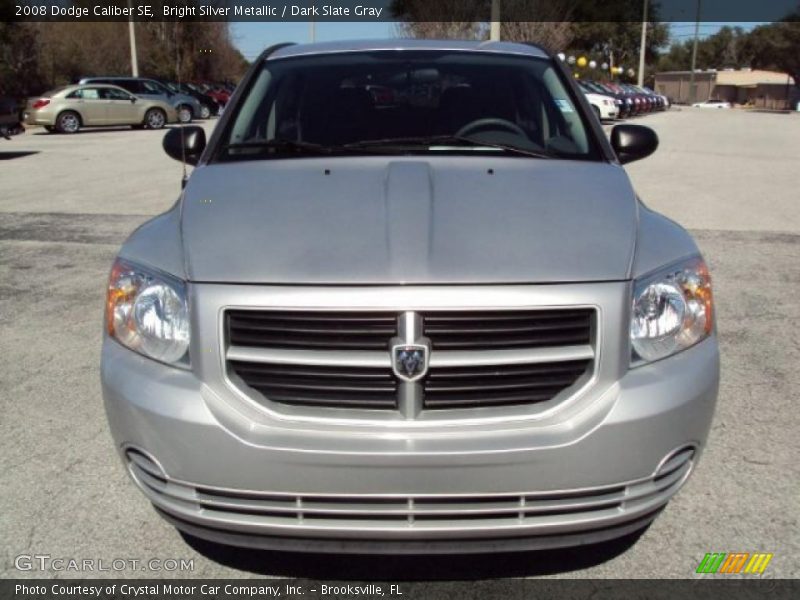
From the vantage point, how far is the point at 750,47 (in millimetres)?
95125

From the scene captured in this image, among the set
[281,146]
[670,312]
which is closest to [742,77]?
[281,146]

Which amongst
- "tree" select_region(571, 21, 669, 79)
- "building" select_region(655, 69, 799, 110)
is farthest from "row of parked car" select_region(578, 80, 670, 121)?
"building" select_region(655, 69, 799, 110)

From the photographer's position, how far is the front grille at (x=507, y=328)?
2166 millimetres

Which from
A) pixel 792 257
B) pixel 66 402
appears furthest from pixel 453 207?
pixel 792 257

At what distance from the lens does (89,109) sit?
24.4m

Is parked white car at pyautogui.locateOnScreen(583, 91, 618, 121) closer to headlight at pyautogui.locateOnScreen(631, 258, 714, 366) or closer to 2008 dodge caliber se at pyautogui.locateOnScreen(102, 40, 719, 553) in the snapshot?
headlight at pyautogui.locateOnScreen(631, 258, 714, 366)

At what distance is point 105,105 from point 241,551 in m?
24.6

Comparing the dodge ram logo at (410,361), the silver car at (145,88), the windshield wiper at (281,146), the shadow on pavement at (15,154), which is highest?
the windshield wiper at (281,146)

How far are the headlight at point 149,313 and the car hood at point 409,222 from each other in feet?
0.40

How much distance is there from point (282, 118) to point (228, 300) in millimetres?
1719

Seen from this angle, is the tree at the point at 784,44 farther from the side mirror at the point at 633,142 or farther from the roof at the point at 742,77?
the side mirror at the point at 633,142

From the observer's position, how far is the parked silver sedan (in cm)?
2350

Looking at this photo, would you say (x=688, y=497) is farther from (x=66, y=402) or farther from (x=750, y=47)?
(x=750, y=47)

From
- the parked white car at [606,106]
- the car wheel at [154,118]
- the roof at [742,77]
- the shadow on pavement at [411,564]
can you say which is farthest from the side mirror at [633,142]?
the roof at [742,77]
